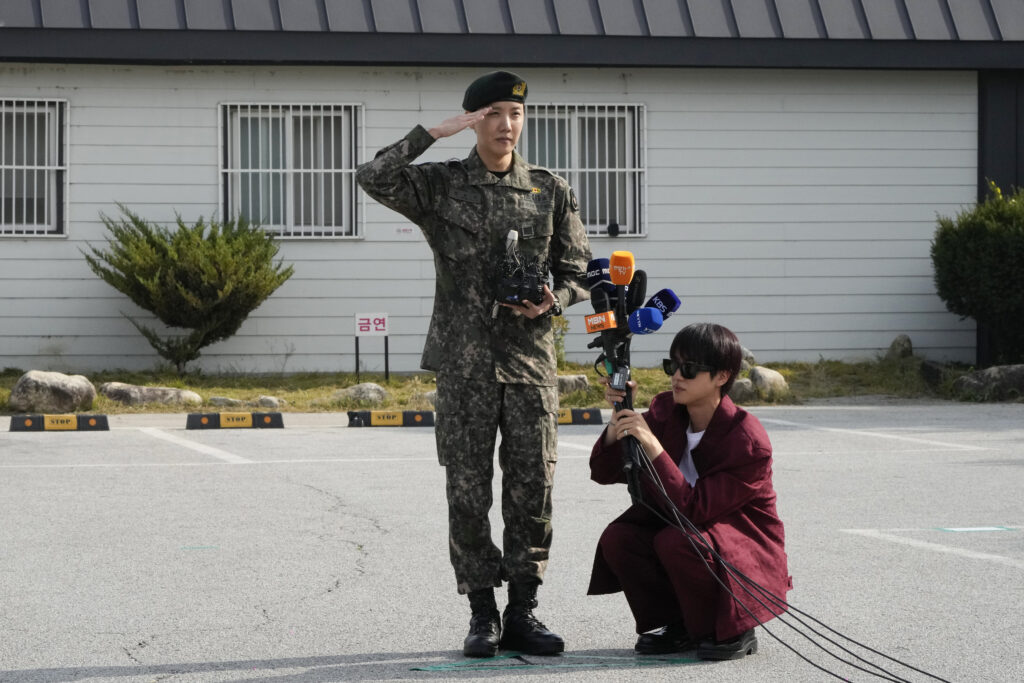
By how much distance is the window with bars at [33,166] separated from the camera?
55.4ft

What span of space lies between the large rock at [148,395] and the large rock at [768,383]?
20.5 ft

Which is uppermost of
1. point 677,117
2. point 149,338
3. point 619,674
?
point 677,117

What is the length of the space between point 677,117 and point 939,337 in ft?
14.8

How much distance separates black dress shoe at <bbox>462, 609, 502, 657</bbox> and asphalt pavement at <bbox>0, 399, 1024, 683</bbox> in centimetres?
7

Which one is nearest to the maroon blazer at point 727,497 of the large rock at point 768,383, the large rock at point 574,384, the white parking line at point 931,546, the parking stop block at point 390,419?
the white parking line at point 931,546

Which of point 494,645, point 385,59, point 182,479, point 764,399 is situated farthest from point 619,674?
point 385,59

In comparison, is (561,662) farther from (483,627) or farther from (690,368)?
(690,368)

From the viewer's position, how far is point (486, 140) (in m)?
5.23

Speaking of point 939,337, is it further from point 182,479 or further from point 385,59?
point 182,479

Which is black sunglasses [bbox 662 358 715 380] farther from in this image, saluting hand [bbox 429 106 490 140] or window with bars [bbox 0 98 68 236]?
window with bars [bbox 0 98 68 236]

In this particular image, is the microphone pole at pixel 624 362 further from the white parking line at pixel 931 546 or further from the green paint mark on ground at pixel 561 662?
the white parking line at pixel 931 546

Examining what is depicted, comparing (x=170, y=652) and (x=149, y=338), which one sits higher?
(x=149, y=338)

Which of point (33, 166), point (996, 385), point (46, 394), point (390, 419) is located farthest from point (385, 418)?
point (996, 385)

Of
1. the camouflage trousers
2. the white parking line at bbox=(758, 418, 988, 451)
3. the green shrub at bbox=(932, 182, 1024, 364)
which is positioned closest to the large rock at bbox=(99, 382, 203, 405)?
the white parking line at bbox=(758, 418, 988, 451)
